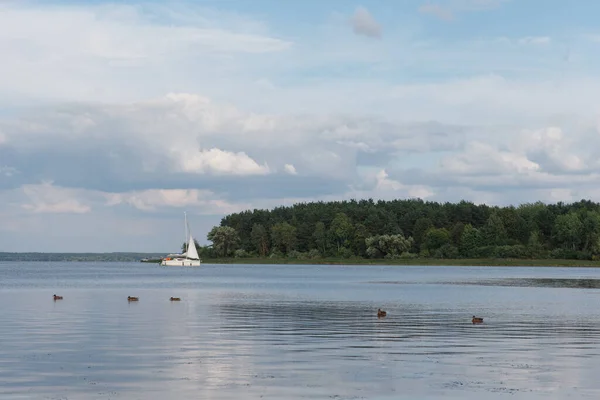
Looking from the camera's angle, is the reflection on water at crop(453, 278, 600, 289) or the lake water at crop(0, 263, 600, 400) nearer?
the lake water at crop(0, 263, 600, 400)

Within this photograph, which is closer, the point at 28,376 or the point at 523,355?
the point at 28,376

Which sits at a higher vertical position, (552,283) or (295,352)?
(552,283)

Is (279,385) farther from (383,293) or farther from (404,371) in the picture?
(383,293)

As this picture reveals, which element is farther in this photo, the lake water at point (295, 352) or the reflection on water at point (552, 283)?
the reflection on water at point (552, 283)

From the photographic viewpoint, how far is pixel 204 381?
32.6 m

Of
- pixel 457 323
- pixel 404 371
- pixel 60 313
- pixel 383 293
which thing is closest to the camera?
pixel 404 371

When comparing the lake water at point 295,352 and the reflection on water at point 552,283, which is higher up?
the reflection on water at point 552,283

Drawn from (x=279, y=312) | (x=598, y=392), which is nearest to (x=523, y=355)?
(x=598, y=392)

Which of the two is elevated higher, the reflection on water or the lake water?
the reflection on water

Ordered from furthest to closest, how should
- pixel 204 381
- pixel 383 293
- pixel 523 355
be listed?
pixel 383 293 → pixel 523 355 → pixel 204 381

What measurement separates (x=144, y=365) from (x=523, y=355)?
16.5m

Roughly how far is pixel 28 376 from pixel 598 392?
19685 millimetres

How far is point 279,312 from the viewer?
7000 cm

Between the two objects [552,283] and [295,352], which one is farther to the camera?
[552,283]
